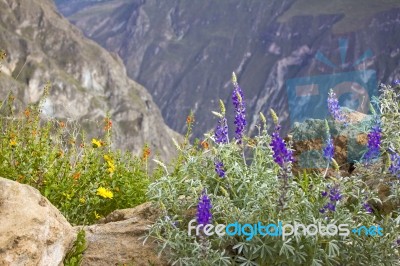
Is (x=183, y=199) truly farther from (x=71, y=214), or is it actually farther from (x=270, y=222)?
(x=71, y=214)

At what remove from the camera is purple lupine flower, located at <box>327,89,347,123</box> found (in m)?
6.77

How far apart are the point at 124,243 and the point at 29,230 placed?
1.22 metres

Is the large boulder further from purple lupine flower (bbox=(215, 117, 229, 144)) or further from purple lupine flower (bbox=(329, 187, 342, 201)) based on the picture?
purple lupine flower (bbox=(329, 187, 342, 201))

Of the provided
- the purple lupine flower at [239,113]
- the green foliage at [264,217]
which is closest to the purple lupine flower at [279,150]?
the green foliage at [264,217]

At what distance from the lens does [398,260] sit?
453 cm

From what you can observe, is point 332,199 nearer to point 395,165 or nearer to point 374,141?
point 374,141

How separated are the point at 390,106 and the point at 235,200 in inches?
90.3

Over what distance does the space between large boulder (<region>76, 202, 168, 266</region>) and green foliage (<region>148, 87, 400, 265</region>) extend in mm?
217

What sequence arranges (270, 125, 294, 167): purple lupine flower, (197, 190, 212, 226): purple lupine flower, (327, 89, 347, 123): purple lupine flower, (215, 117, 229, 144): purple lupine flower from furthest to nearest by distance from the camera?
(327, 89, 347, 123): purple lupine flower → (215, 117, 229, 144): purple lupine flower → (197, 190, 212, 226): purple lupine flower → (270, 125, 294, 167): purple lupine flower

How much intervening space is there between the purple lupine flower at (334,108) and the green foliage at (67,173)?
10.2 ft

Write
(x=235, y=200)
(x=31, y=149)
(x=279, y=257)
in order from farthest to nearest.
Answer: (x=31, y=149)
(x=235, y=200)
(x=279, y=257)

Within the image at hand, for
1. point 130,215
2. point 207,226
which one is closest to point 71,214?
point 130,215

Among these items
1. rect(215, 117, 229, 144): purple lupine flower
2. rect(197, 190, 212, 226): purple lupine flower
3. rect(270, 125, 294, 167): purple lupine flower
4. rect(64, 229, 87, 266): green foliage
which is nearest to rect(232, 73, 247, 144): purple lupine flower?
rect(215, 117, 229, 144): purple lupine flower

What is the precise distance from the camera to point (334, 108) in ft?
22.6
